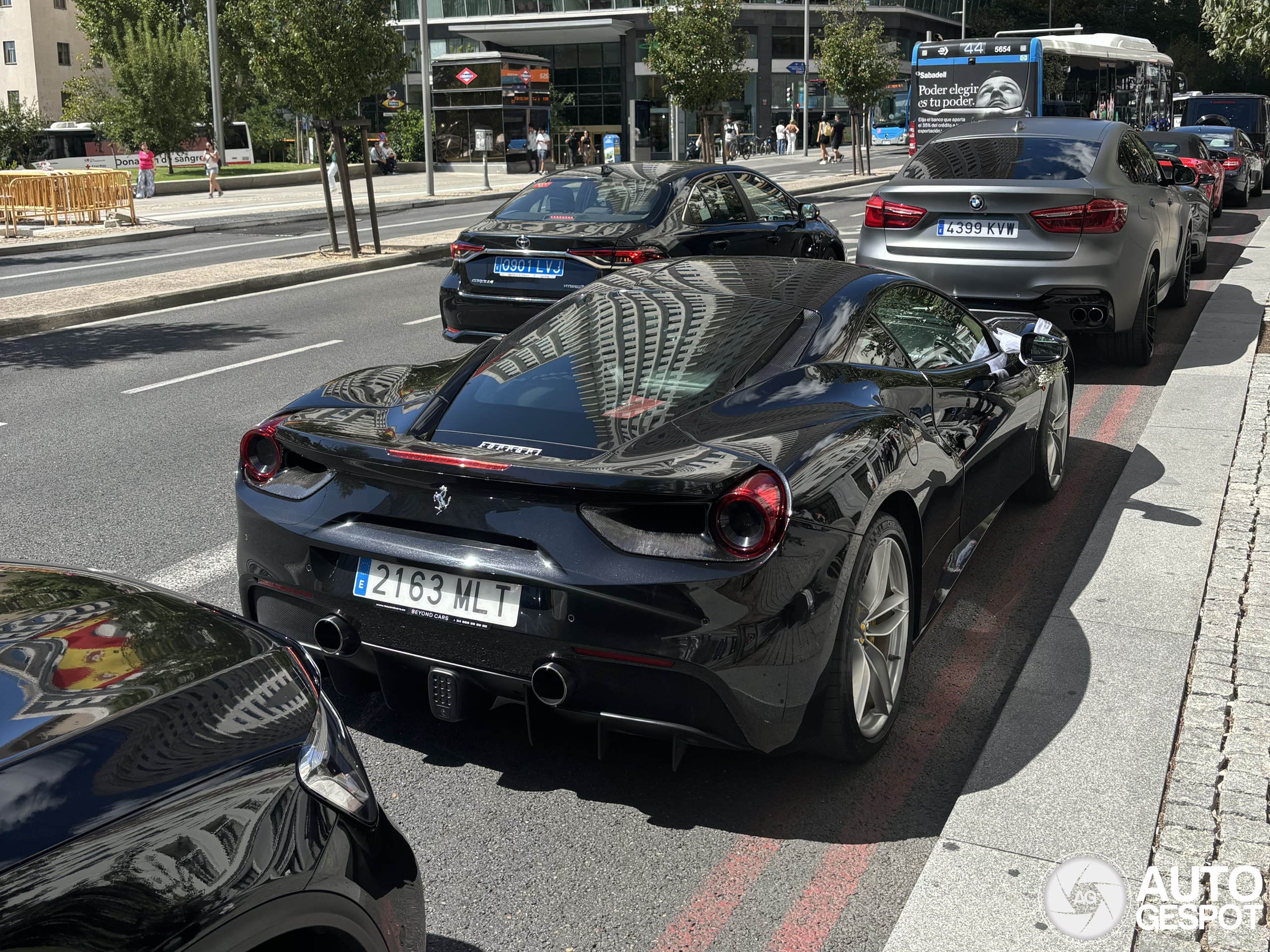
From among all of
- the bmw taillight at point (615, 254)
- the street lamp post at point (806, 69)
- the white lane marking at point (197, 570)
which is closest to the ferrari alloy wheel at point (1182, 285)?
the bmw taillight at point (615, 254)

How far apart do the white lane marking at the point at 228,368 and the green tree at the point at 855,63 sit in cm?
3070

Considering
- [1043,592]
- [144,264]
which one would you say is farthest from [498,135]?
[1043,592]

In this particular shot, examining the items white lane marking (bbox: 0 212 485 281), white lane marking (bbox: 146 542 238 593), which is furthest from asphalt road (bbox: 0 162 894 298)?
white lane marking (bbox: 146 542 238 593)

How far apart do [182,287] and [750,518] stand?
13.7 m

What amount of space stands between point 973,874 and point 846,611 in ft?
2.41

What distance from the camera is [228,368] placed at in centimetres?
1058

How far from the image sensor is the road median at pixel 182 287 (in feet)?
43.7

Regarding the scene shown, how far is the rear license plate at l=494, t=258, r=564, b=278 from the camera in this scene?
9.41m

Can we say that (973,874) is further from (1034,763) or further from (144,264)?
(144,264)

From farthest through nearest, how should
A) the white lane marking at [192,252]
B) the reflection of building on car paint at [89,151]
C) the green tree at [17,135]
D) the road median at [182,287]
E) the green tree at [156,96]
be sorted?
1. the green tree at [17,135]
2. the reflection of building on car paint at [89,151]
3. the green tree at [156,96]
4. the white lane marking at [192,252]
5. the road median at [182,287]

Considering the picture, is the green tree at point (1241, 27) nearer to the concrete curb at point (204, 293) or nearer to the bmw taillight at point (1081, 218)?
the bmw taillight at point (1081, 218)

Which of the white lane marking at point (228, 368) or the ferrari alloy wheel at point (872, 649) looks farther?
the white lane marking at point (228, 368)

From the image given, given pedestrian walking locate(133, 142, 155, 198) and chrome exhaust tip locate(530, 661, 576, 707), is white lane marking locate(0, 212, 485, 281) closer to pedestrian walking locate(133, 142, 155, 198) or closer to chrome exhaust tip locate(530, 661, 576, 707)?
pedestrian walking locate(133, 142, 155, 198)

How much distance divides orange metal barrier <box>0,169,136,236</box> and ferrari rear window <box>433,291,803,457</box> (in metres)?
24.5
